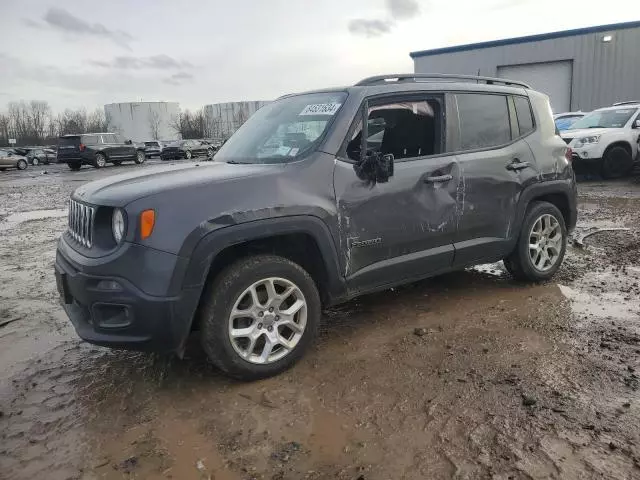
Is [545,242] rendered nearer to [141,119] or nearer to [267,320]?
[267,320]

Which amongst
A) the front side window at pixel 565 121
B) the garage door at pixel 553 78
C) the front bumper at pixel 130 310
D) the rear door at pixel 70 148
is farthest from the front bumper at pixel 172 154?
the front bumper at pixel 130 310

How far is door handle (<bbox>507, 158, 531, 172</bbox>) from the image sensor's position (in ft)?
15.0

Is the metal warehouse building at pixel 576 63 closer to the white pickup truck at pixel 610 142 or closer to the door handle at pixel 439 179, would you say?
the white pickup truck at pixel 610 142

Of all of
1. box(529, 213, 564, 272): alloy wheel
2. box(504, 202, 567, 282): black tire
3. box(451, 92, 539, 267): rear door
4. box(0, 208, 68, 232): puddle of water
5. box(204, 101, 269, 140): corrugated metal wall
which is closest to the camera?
box(451, 92, 539, 267): rear door

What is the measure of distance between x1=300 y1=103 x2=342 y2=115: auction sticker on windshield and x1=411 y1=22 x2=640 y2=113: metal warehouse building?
28583mm

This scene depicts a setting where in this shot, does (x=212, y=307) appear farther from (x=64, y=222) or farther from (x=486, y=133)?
(x=64, y=222)

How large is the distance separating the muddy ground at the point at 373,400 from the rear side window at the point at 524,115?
1.54 metres

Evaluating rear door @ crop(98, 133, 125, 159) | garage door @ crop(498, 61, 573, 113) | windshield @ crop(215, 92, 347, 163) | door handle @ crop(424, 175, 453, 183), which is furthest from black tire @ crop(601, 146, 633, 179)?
rear door @ crop(98, 133, 125, 159)

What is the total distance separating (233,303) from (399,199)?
1.47 m

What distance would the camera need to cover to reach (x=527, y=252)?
486 centimetres

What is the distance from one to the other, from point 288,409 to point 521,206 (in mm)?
2893

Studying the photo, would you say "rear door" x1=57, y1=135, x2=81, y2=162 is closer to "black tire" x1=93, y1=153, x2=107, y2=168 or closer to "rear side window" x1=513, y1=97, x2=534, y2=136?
"black tire" x1=93, y1=153, x2=107, y2=168

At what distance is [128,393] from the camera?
3328 millimetres

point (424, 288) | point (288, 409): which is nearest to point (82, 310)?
point (288, 409)
